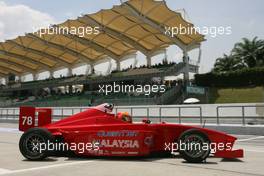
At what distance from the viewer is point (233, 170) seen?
7.73 m

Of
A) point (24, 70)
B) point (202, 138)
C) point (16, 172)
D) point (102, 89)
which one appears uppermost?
point (24, 70)

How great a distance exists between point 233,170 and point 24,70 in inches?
3374

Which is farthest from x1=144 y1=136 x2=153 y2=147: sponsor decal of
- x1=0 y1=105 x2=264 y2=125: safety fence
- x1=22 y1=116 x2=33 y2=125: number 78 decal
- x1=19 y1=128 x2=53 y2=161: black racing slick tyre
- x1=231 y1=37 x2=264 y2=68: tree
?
x1=231 y1=37 x2=264 y2=68: tree

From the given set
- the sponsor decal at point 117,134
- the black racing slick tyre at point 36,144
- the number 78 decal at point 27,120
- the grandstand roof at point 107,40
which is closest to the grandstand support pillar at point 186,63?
the grandstand roof at point 107,40

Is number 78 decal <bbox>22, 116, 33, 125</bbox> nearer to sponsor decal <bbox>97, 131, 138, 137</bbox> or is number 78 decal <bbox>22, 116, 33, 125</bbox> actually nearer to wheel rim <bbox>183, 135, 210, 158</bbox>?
sponsor decal <bbox>97, 131, 138, 137</bbox>

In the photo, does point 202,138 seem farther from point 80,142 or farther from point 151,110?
point 151,110

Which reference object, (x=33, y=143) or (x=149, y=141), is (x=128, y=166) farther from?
(x=33, y=143)

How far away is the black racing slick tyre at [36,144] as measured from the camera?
9.34 metres

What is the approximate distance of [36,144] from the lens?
31.0ft

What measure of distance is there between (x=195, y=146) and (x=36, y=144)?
3.58 meters

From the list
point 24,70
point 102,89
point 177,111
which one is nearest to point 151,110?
point 177,111

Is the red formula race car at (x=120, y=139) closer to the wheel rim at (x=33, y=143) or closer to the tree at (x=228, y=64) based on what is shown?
the wheel rim at (x=33, y=143)

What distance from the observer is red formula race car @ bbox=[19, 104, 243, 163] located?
8.80m

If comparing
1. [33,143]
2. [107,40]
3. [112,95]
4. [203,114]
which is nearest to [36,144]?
[33,143]
